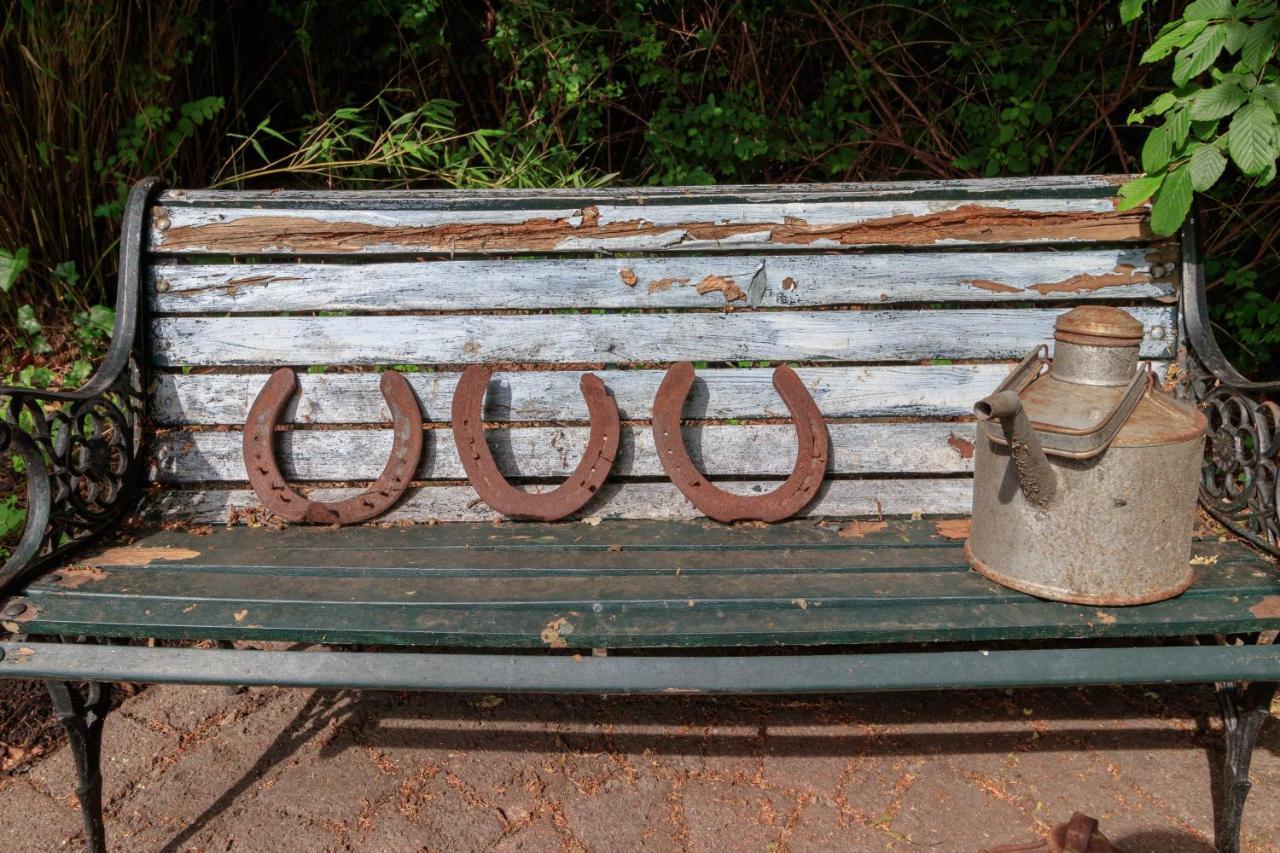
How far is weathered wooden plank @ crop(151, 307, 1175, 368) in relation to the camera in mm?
2451

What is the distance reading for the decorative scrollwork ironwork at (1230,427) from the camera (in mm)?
2098

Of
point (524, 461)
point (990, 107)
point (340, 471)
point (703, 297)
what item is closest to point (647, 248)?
point (703, 297)

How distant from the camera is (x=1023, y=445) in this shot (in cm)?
176

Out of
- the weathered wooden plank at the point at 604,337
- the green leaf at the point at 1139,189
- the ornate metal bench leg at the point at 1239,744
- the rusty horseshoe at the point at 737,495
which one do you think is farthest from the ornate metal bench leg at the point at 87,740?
the green leaf at the point at 1139,189

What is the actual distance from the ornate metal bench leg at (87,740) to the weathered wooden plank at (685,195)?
47.4 inches

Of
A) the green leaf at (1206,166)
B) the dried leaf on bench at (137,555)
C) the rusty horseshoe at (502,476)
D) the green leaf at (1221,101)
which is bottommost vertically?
the dried leaf on bench at (137,555)

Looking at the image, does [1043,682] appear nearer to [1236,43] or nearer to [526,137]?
[1236,43]

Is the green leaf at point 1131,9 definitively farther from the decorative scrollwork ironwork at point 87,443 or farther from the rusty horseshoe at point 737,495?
the decorative scrollwork ironwork at point 87,443

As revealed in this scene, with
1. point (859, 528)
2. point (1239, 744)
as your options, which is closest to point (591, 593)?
point (859, 528)

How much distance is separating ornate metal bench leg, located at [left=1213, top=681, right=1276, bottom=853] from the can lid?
31.1 inches

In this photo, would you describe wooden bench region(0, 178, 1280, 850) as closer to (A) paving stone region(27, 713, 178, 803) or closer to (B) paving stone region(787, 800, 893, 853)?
(A) paving stone region(27, 713, 178, 803)

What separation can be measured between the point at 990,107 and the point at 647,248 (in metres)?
1.95

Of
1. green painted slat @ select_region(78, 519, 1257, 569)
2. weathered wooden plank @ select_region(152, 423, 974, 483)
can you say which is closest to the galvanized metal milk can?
green painted slat @ select_region(78, 519, 1257, 569)

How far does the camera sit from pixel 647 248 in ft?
7.99
